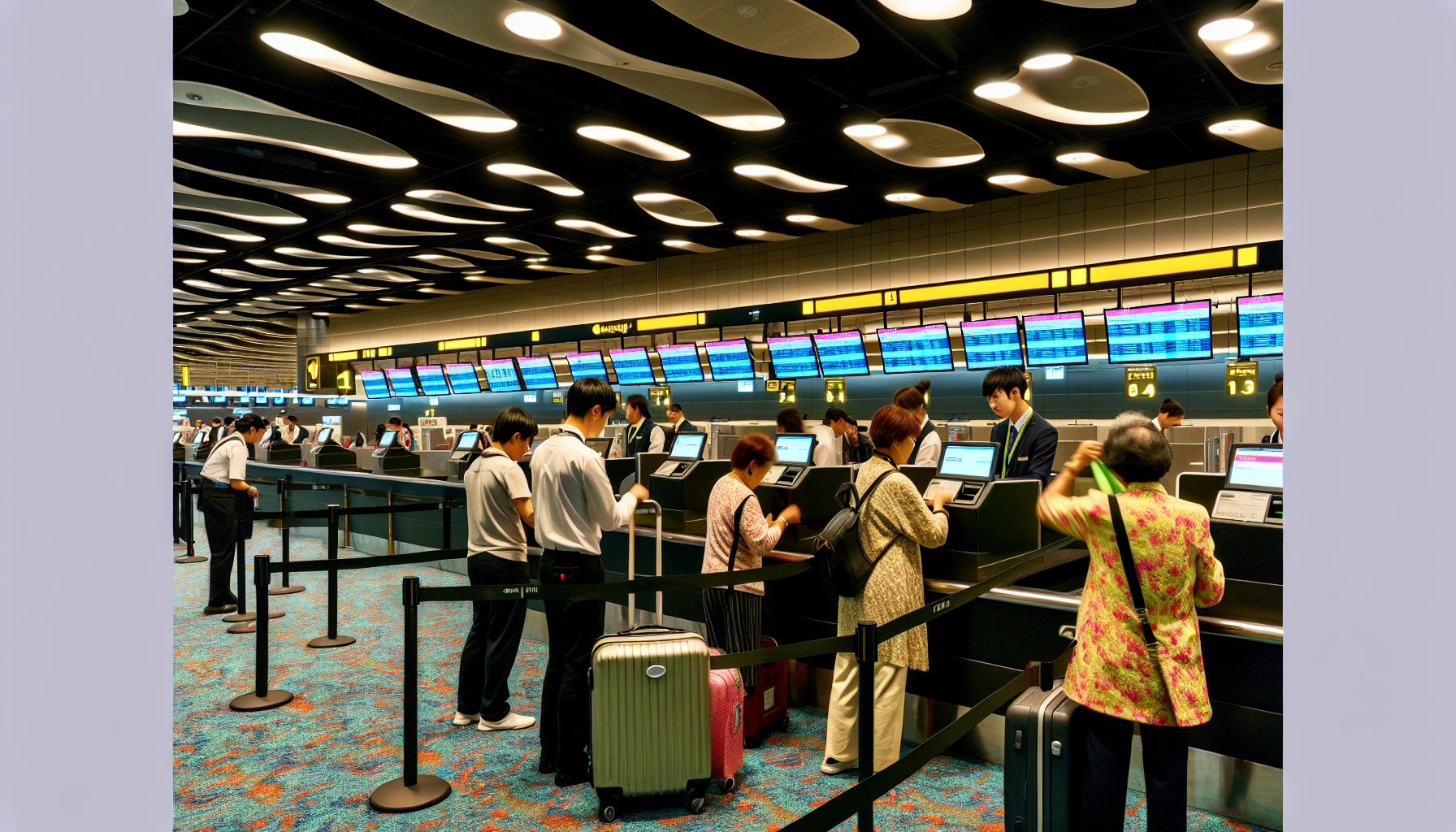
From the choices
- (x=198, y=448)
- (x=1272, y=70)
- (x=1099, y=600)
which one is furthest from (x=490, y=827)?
(x=198, y=448)

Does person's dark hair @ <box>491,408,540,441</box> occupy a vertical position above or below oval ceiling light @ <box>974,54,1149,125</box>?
below

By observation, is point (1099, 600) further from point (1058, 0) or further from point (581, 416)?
point (1058, 0)

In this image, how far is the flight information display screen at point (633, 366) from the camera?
12906 mm

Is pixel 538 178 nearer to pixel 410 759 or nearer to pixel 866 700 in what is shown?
pixel 410 759

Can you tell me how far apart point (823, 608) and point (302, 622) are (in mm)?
4358

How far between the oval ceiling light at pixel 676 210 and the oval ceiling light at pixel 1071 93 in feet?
13.3

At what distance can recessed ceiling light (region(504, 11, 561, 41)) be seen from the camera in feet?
15.8

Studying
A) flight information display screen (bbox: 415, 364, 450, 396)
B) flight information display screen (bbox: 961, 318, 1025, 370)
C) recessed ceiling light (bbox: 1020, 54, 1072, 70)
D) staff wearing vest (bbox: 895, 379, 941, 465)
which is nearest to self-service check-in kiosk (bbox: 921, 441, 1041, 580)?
staff wearing vest (bbox: 895, 379, 941, 465)

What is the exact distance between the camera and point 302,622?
20.7 feet

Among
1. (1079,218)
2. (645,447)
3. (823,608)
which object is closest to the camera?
(823,608)

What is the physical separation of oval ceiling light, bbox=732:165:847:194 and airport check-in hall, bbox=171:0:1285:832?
66 millimetres

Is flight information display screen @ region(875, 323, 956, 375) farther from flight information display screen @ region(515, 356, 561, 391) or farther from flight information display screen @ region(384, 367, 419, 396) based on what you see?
flight information display screen @ region(384, 367, 419, 396)

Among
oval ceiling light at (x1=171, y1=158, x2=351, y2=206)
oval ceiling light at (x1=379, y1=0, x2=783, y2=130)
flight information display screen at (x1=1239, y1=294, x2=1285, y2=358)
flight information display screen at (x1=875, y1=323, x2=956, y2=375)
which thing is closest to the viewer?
oval ceiling light at (x1=379, y1=0, x2=783, y2=130)

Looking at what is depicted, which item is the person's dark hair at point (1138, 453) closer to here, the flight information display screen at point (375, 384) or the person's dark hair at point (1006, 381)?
the person's dark hair at point (1006, 381)
